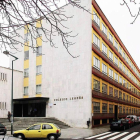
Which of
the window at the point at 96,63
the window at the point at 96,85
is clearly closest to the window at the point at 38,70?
the window at the point at 96,63

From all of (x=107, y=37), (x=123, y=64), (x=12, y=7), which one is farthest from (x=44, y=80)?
(x=12, y=7)

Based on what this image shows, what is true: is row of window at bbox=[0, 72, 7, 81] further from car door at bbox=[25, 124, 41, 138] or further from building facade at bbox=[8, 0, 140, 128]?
→ car door at bbox=[25, 124, 41, 138]

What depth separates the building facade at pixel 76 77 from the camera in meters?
35.7

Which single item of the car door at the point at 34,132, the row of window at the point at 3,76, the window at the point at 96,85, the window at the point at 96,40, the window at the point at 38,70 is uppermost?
the window at the point at 96,40

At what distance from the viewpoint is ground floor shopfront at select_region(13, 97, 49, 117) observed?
40.3 m

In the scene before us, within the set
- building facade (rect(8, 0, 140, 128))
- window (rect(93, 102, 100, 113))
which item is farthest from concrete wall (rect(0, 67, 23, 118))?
window (rect(93, 102, 100, 113))

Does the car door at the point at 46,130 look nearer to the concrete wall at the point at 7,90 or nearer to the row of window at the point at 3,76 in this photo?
the concrete wall at the point at 7,90

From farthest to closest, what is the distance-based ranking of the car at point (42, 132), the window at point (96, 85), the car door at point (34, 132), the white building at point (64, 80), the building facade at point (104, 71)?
the building facade at point (104, 71) → the window at point (96, 85) → the white building at point (64, 80) → the car door at point (34, 132) → the car at point (42, 132)

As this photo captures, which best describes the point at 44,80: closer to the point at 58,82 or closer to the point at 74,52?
the point at 58,82

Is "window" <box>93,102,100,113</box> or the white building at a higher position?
the white building

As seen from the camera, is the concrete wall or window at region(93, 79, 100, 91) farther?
the concrete wall

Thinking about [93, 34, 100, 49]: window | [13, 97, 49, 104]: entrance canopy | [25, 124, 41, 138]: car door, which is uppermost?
[93, 34, 100, 49]: window

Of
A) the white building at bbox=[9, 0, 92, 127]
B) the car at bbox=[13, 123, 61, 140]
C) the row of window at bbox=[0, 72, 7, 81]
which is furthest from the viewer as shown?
the row of window at bbox=[0, 72, 7, 81]

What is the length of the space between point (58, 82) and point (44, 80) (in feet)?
10.7
